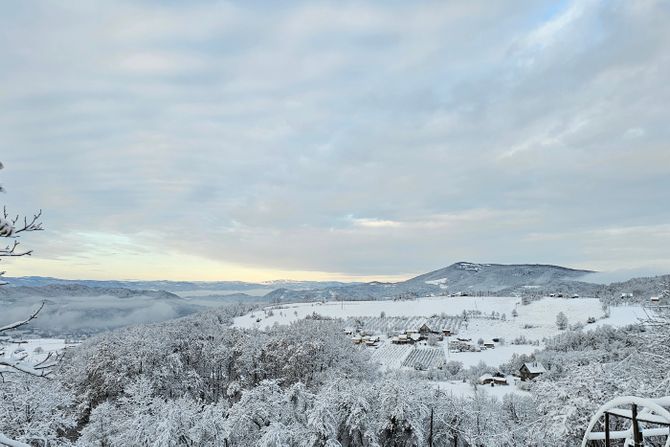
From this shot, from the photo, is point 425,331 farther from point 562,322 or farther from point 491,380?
point 491,380

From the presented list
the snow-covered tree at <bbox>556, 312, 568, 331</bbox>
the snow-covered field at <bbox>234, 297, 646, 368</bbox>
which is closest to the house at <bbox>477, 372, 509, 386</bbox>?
the snow-covered field at <bbox>234, 297, 646, 368</bbox>

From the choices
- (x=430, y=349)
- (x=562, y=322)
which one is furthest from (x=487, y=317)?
(x=430, y=349)

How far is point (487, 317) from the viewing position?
11744cm

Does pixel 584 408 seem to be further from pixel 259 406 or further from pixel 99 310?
pixel 99 310

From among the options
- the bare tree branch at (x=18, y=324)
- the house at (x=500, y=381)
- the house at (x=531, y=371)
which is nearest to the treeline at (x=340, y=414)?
the bare tree branch at (x=18, y=324)

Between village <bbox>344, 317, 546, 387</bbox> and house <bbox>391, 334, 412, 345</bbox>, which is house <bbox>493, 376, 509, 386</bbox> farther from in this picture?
house <bbox>391, 334, 412, 345</bbox>

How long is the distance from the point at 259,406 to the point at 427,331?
8232cm

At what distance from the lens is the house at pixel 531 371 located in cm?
5299

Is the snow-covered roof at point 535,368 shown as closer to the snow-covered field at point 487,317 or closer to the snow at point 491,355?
the snow at point 491,355

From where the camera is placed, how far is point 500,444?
1991cm

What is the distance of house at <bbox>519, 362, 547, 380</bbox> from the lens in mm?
52987

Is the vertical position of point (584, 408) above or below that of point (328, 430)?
above

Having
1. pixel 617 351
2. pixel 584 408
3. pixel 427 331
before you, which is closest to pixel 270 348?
pixel 584 408

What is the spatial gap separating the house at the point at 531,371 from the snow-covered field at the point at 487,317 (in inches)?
377
